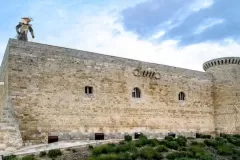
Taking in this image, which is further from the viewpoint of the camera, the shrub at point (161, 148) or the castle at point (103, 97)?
the castle at point (103, 97)

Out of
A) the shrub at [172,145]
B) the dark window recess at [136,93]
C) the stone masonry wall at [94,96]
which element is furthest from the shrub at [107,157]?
the dark window recess at [136,93]

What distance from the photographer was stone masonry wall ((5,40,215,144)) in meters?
18.2

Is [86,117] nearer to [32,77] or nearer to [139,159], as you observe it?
[32,77]

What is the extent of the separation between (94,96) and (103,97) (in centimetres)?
66

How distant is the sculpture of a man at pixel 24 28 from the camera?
20194 millimetres

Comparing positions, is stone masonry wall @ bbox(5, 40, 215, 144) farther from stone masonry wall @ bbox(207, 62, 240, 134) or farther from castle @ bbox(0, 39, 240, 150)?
stone masonry wall @ bbox(207, 62, 240, 134)

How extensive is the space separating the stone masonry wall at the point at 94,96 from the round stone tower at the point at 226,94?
1334mm

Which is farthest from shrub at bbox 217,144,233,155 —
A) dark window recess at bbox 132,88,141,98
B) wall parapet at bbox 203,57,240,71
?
wall parapet at bbox 203,57,240,71

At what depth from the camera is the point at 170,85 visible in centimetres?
2475

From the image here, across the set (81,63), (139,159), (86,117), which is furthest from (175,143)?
(81,63)

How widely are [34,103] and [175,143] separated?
7.93 m

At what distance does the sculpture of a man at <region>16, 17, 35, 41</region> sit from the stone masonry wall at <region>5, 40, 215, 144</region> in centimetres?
159

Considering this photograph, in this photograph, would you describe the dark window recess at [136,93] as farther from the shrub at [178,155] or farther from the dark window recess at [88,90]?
the shrub at [178,155]

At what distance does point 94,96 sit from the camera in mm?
20641
